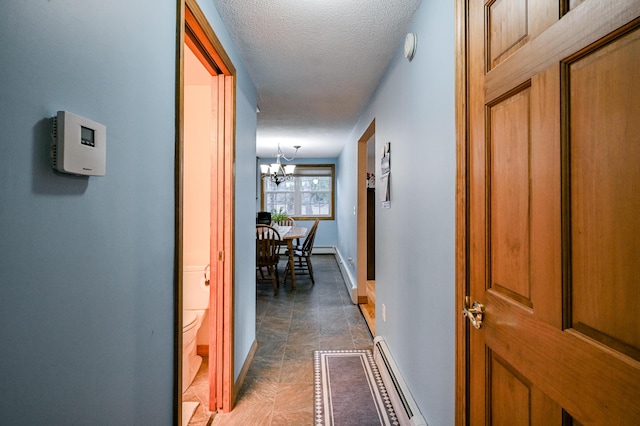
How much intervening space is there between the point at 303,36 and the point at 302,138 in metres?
3.28

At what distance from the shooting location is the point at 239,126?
88.3 inches

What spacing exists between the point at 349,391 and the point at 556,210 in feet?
6.36

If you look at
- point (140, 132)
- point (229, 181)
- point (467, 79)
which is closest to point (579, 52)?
point (467, 79)

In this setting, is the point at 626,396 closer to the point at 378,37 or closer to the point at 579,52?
the point at 579,52

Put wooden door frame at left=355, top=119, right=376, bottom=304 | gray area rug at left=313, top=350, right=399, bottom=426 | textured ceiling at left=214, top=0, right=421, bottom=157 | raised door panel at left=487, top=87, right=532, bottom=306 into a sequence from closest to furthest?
raised door panel at left=487, top=87, right=532, bottom=306
textured ceiling at left=214, top=0, right=421, bottom=157
gray area rug at left=313, top=350, right=399, bottom=426
wooden door frame at left=355, top=119, right=376, bottom=304

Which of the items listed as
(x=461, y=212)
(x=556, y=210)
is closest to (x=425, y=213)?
(x=461, y=212)

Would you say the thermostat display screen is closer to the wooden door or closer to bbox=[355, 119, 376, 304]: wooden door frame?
the wooden door

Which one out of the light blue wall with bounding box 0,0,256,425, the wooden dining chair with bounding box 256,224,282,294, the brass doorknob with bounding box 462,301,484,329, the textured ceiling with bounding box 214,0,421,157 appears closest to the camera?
the light blue wall with bounding box 0,0,256,425

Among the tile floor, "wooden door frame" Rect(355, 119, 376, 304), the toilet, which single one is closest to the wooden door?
the tile floor

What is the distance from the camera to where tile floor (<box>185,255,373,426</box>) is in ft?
6.56

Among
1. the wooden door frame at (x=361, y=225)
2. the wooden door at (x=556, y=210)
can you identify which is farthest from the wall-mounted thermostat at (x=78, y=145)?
the wooden door frame at (x=361, y=225)

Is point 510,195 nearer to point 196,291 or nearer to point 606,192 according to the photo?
point 606,192

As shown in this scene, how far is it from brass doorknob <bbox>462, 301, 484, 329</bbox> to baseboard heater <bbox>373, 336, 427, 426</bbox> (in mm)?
817

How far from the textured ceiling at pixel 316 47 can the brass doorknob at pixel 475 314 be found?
57.7 inches
